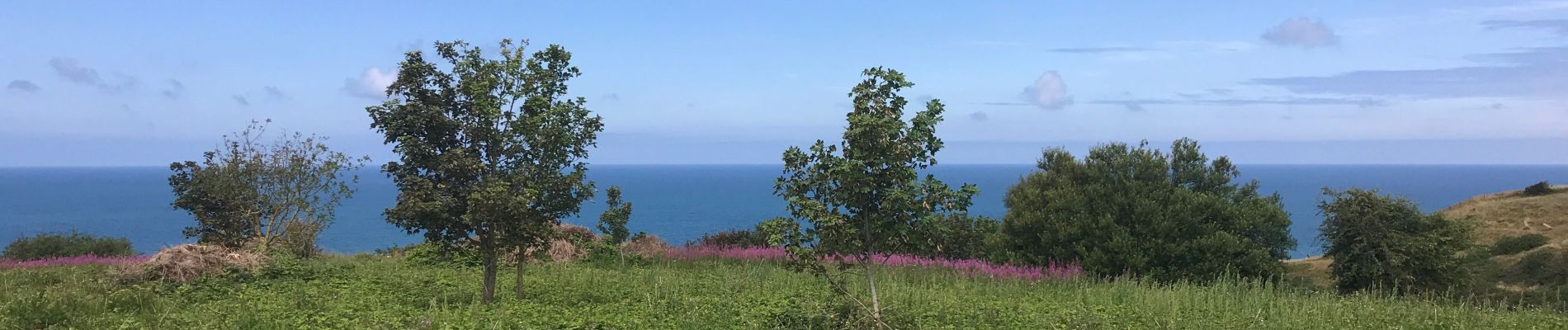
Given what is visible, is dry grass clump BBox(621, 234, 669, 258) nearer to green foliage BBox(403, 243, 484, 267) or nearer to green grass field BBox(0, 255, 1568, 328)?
green foliage BBox(403, 243, 484, 267)

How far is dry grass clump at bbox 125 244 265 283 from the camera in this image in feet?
46.5

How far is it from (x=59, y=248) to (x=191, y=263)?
1872cm

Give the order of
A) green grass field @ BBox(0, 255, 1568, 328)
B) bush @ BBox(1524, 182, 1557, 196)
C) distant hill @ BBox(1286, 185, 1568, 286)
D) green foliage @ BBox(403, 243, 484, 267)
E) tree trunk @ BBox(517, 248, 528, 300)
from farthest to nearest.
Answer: bush @ BBox(1524, 182, 1557, 196) < distant hill @ BBox(1286, 185, 1568, 286) < green foliage @ BBox(403, 243, 484, 267) < tree trunk @ BBox(517, 248, 528, 300) < green grass field @ BBox(0, 255, 1568, 328)

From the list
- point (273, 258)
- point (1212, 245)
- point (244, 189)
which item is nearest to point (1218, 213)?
point (1212, 245)

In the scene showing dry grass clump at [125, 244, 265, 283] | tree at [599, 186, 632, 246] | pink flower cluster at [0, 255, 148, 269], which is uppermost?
tree at [599, 186, 632, 246]

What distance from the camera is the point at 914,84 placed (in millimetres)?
9086

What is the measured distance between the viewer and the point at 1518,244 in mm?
27062

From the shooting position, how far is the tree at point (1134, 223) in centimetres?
1892

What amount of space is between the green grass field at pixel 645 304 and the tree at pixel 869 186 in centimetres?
108

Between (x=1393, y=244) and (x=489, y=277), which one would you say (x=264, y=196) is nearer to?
(x=489, y=277)

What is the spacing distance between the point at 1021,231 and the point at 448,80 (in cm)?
1497

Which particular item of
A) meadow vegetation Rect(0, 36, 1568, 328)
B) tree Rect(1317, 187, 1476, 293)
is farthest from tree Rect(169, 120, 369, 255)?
tree Rect(1317, 187, 1476, 293)

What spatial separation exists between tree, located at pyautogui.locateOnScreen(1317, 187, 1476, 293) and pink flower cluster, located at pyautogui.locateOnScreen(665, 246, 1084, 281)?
241 inches

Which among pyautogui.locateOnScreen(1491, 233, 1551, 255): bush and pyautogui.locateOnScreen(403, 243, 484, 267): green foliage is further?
pyautogui.locateOnScreen(1491, 233, 1551, 255): bush
